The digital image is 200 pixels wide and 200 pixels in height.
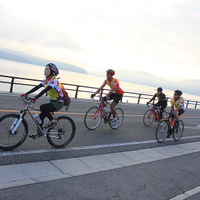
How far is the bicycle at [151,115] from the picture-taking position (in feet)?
35.8

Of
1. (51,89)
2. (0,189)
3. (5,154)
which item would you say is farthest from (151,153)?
(0,189)

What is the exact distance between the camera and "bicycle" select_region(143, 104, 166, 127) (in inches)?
429

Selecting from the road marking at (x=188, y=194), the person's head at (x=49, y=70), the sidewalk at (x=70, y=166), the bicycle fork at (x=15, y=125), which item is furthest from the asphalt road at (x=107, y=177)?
the person's head at (x=49, y=70)

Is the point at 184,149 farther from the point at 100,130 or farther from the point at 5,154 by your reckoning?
the point at 5,154

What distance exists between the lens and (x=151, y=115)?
434 inches

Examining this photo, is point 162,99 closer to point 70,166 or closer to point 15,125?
point 70,166

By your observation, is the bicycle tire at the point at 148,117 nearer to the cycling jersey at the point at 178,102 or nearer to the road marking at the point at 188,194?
the cycling jersey at the point at 178,102

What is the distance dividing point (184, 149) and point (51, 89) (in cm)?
542

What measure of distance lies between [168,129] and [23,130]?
579 cm

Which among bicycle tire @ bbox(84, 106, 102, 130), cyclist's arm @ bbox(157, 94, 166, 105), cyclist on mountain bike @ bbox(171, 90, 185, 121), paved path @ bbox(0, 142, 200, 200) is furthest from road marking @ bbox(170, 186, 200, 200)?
cyclist's arm @ bbox(157, 94, 166, 105)

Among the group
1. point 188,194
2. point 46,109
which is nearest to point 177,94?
point 188,194

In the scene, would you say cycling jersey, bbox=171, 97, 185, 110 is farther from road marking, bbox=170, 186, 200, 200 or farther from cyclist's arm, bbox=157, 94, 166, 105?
A: road marking, bbox=170, 186, 200, 200

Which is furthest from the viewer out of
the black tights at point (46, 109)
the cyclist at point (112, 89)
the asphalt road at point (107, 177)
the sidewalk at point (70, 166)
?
the cyclist at point (112, 89)

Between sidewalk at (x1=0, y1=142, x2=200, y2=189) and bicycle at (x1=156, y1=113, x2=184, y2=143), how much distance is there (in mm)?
1221
